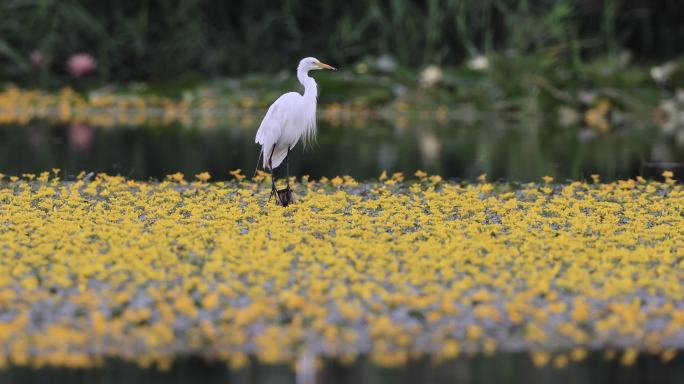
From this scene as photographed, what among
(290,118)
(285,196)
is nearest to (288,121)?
(290,118)

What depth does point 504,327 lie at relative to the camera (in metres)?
6.71

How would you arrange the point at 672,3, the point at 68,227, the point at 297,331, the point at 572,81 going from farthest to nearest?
1. the point at 672,3
2. the point at 572,81
3. the point at 68,227
4. the point at 297,331

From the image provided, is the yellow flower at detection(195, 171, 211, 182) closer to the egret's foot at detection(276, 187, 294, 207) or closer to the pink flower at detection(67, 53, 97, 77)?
the egret's foot at detection(276, 187, 294, 207)

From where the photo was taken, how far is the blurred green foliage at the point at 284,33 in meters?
27.2

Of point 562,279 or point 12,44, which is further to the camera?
point 12,44

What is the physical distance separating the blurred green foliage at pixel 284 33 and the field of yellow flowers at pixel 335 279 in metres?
16.4

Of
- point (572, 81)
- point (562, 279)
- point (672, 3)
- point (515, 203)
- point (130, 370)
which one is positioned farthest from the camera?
point (672, 3)

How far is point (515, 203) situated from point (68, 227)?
399 cm

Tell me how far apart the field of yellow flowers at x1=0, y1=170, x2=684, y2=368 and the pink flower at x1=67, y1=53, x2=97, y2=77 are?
55.6 ft

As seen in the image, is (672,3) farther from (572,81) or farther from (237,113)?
(237,113)

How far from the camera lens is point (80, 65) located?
2783 cm

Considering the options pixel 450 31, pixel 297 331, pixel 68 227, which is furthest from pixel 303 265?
pixel 450 31

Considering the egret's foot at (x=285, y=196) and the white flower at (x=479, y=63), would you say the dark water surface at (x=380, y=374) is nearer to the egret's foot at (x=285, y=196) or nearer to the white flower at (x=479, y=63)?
the egret's foot at (x=285, y=196)

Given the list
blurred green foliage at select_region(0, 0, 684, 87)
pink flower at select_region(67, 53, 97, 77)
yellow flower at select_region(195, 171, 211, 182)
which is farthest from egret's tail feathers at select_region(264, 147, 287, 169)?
pink flower at select_region(67, 53, 97, 77)
